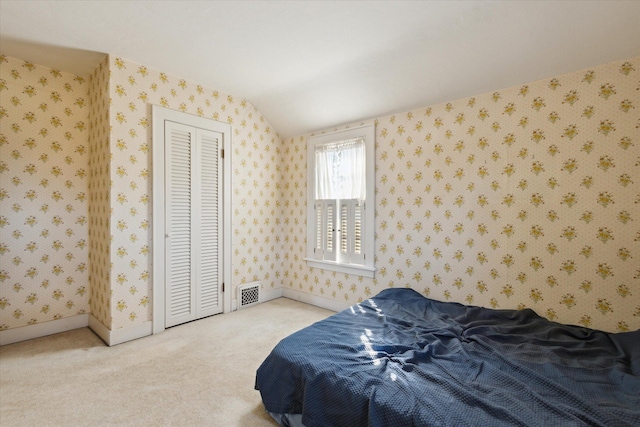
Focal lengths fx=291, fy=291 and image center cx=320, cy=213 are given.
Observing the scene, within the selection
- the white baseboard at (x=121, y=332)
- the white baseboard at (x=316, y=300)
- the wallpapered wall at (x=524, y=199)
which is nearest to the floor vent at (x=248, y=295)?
the white baseboard at (x=316, y=300)

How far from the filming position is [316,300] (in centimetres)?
364

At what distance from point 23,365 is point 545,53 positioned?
4.45 metres

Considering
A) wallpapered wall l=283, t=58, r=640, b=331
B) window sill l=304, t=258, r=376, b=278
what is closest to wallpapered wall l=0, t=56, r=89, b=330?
window sill l=304, t=258, r=376, b=278

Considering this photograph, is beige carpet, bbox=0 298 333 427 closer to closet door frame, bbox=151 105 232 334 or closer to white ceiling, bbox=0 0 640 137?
closet door frame, bbox=151 105 232 334

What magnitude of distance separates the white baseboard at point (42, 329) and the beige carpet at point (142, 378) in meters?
0.08

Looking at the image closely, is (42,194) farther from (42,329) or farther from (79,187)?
(42,329)

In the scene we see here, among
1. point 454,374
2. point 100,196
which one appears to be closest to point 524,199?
point 454,374

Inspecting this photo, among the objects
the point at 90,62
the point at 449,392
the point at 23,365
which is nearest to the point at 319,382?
the point at 449,392

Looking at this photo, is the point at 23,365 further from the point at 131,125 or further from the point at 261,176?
the point at 261,176

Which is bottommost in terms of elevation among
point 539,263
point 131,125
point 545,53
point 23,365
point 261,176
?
point 23,365

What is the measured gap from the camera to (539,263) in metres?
2.22

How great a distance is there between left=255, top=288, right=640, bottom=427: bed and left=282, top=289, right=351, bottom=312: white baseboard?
1327mm

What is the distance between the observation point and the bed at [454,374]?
3.88 feet

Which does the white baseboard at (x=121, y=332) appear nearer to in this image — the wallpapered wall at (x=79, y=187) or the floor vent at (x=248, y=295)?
the wallpapered wall at (x=79, y=187)
